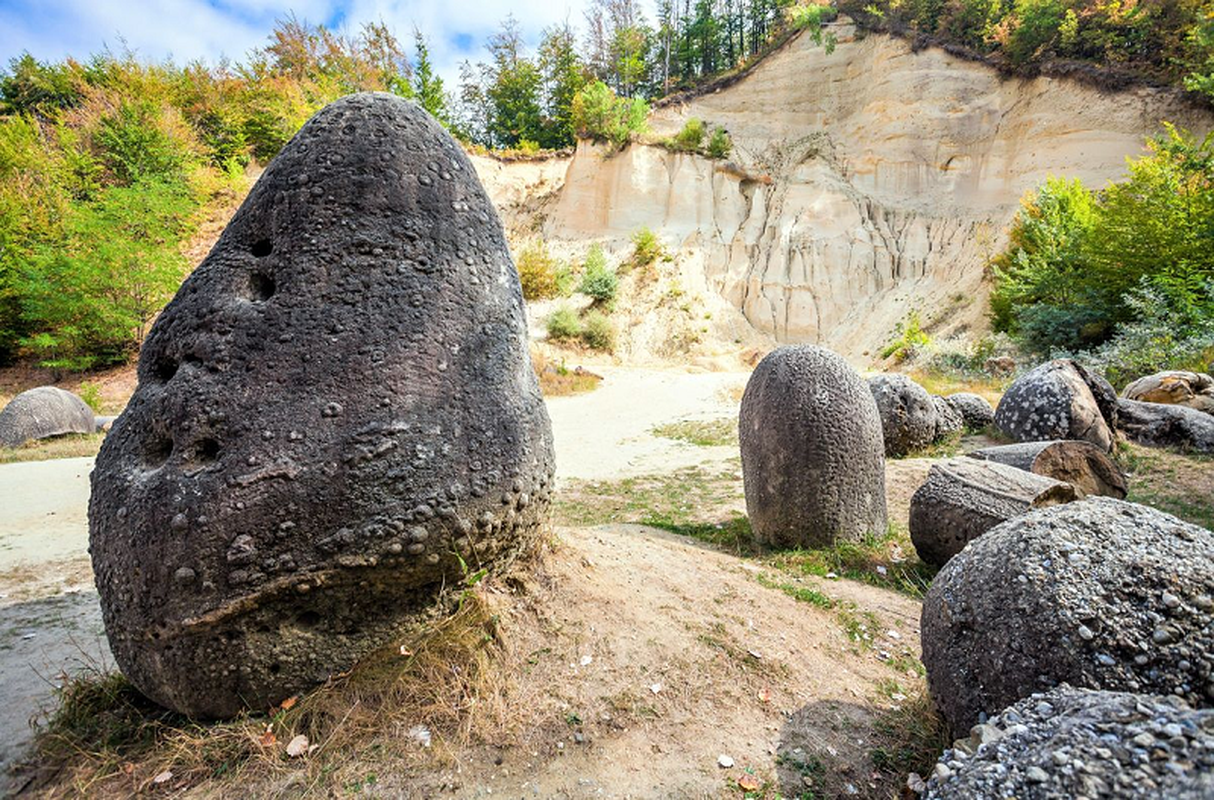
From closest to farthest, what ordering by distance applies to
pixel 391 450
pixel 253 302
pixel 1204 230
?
pixel 391 450
pixel 253 302
pixel 1204 230

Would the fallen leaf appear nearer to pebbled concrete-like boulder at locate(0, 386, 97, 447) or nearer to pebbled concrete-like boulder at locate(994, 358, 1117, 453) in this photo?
pebbled concrete-like boulder at locate(994, 358, 1117, 453)

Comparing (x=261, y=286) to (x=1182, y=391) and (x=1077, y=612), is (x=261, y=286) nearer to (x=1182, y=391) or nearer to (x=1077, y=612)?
(x=1077, y=612)

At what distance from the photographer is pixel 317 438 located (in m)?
2.02

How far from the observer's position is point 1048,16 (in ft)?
62.0

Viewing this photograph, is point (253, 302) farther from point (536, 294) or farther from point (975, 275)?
point (975, 275)

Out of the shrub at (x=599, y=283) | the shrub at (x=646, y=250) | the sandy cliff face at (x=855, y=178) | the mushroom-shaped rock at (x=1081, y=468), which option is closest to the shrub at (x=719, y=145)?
the sandy cliff face at (x=855, y=178)

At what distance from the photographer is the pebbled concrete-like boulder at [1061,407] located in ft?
21.3

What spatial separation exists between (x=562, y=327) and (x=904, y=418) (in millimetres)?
13073

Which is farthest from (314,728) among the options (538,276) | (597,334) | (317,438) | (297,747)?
(538,276)

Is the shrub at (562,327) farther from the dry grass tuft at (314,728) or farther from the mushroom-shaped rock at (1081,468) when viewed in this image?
the dry grass tuft at (314,728)

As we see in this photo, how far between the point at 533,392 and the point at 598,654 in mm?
1125

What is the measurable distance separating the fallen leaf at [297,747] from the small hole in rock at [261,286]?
5.15 feet

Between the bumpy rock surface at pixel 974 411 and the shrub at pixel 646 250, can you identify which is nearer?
the bumpy rock surface at pixel 974 411

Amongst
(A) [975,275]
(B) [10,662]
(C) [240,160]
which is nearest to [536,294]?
(C) [240,160]
